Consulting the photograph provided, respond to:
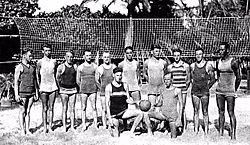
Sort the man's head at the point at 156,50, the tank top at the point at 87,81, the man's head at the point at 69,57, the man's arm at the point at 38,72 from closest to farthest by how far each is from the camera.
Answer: the man's head at the point at 156,50
the man's arm at the point at 38,72
the man's head at the point at 69,57
the tank top at the point at 87,81

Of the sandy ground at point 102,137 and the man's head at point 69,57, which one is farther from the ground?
the man's head at point 69,57

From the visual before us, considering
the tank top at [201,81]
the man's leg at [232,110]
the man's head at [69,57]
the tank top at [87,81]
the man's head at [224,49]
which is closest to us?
Result: the man's head at [224,49]

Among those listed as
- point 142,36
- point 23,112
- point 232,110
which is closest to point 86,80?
point 23,112

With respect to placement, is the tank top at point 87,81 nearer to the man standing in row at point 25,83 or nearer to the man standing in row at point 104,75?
the man standing in row at point 104,75

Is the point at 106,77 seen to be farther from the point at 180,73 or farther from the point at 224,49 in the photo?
the point at 224,49

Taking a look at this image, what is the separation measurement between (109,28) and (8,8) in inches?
188

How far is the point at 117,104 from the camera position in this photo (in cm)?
790

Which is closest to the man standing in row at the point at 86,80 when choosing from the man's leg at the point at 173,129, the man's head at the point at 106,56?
the man's head at the point at 106,56

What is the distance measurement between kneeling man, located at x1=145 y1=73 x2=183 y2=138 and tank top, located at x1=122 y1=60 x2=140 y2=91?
2.38 feet

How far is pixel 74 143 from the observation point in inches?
293

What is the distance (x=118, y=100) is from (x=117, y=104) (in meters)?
0.09

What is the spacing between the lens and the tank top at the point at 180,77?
8102 mm

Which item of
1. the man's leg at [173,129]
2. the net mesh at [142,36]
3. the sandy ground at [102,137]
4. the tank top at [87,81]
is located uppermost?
the net mesh at [142,36]

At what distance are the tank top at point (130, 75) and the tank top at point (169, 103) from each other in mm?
773
